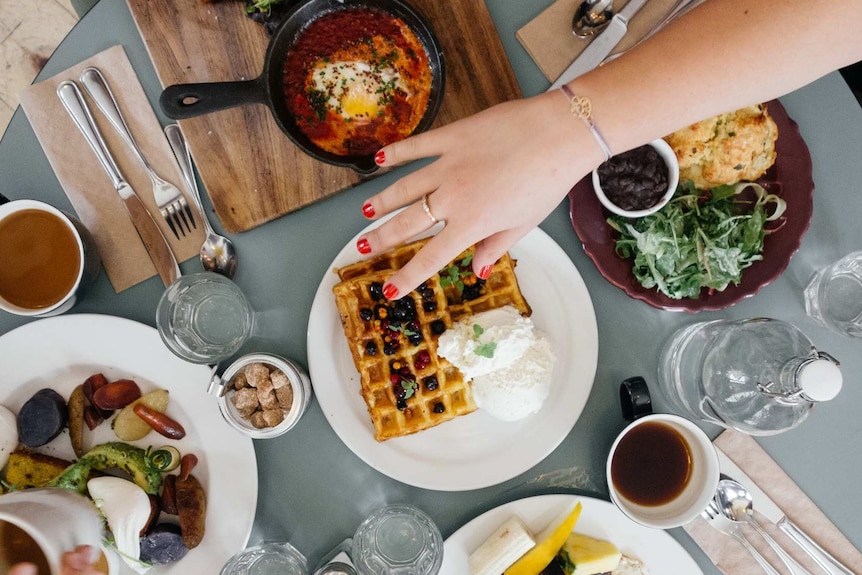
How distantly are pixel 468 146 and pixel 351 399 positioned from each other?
2.67 feet

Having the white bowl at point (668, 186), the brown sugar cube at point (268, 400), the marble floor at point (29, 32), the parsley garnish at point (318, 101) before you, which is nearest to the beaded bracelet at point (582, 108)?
the white bowl at point (668, 186)

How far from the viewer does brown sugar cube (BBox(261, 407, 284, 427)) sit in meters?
1.65

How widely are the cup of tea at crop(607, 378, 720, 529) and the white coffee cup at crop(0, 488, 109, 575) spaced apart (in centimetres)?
136

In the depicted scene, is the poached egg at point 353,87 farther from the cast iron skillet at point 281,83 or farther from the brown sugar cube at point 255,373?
the brown sugar cube at point 255,373

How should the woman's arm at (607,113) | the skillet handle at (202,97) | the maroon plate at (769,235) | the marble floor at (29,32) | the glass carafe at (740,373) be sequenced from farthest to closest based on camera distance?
the marble floor at (29,32)
the maroon plate at (769,235)
the glass carafe at (740,373)
the skillet handle at (202,97)
the woman's arm at (607,113)

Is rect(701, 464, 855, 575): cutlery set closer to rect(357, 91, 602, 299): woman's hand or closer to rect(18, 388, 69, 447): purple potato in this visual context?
rect(357, 91, 602, 299): woman's hand

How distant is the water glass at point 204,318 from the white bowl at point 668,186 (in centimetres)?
105

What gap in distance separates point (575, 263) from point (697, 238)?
0.34 metres

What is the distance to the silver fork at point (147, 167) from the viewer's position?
1.71 meters

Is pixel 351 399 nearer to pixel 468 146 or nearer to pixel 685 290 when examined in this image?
pixel 468 146

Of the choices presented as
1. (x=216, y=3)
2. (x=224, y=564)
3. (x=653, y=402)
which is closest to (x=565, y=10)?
(x=216, y=3)

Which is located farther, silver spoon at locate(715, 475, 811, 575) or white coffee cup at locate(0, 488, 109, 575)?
silver spoon at locate(715, 475, 811, 575)

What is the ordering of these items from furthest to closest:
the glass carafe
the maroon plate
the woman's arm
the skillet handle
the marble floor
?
1. the marble floor
2. the maroon plate
3. the glass carafe
4. the skillet handle
5. the woman's arm

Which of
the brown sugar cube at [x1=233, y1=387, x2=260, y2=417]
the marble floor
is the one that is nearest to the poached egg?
the brown sugar cube at [x1=233, y1=387, x2=260, y2=417]
